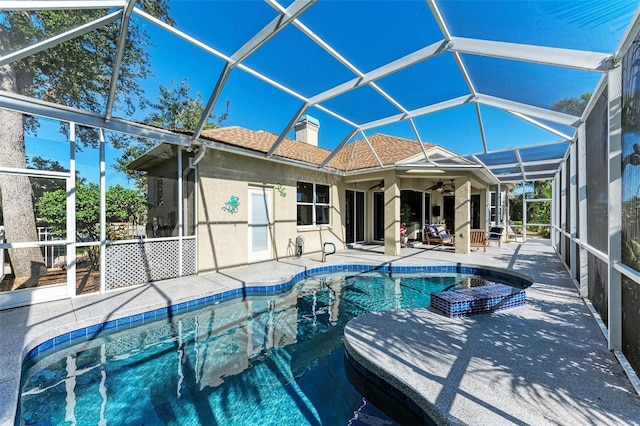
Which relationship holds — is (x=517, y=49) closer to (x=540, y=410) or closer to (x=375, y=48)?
(x=375, y=48)

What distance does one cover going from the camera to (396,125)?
8.84 metres

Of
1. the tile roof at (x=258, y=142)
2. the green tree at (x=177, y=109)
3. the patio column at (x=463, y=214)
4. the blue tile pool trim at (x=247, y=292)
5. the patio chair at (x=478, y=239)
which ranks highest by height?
the green tree at (x=177, y=109)

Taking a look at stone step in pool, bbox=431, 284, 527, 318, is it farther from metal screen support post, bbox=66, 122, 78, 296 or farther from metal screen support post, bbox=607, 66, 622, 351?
metal screen support post, bbox=66, 122, 78, 296

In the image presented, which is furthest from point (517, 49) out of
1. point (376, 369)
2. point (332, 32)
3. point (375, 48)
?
point (376, 369)

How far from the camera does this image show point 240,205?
29.0 ft

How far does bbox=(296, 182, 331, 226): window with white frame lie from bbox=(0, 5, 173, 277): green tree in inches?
271

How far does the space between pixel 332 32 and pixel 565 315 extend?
20.5 ft

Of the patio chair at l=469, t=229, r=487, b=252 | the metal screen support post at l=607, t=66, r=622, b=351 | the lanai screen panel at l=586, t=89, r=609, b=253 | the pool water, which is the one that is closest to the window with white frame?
the pool water

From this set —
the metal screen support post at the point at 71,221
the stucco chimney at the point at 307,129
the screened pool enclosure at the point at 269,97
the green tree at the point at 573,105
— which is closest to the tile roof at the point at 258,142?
the screened pool enclosure at the point at 269,97

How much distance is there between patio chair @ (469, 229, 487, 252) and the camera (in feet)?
39.8

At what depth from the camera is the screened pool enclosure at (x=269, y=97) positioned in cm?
335

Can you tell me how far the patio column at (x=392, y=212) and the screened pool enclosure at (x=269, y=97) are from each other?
2.78m

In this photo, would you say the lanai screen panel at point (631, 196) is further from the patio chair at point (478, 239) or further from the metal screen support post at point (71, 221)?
the patio chair at point (478, 239)

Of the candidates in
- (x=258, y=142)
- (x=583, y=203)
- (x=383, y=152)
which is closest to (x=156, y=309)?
(x=258, y=142)
